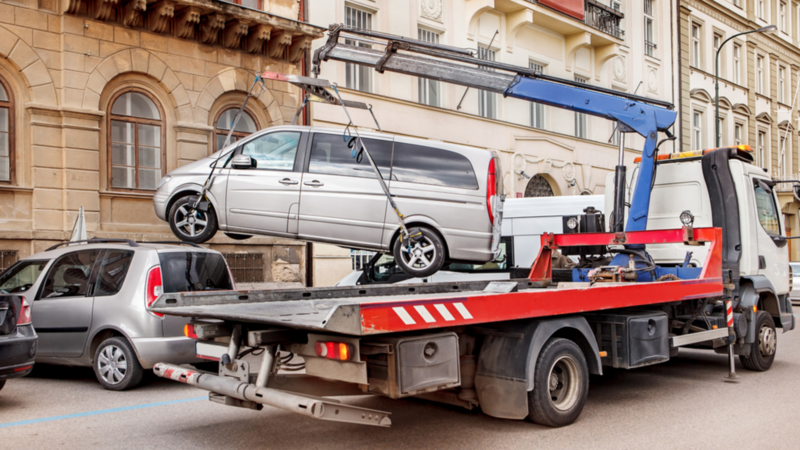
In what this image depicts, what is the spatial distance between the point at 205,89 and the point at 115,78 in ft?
5.86

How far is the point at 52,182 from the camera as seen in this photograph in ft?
41.2

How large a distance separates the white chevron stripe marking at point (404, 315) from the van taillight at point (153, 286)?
12.5ft

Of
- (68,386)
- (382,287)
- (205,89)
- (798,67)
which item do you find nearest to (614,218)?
(382,287)

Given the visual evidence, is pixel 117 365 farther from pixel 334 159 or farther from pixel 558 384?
pixel 558 384

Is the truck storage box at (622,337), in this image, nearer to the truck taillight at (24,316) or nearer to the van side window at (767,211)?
the van side window at (767,211)

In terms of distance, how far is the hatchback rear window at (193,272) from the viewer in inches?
288

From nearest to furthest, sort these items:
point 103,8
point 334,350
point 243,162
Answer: point 334,350 < point 243,162 < point 103,8

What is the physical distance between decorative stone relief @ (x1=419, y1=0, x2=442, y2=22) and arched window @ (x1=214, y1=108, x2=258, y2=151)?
6.29 meters

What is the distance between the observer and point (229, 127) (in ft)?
49.2

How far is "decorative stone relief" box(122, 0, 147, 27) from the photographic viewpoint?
13062mm

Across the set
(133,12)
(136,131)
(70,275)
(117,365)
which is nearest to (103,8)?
(133,12)

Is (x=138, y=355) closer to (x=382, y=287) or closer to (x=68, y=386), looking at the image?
(x=68, y=386)

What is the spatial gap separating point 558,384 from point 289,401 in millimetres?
2539

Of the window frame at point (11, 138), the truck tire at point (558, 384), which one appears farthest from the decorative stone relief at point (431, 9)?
the truck tire at point (558, 384)
